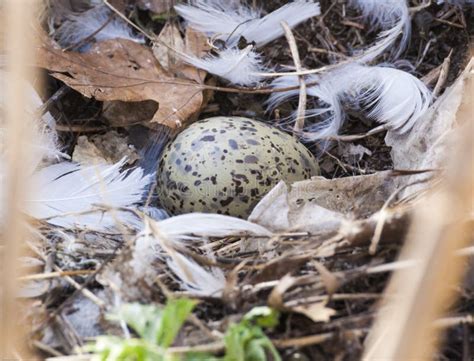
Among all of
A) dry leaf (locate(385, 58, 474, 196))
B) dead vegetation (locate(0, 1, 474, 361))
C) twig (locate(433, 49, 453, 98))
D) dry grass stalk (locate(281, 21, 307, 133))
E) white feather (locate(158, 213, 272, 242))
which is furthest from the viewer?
dry grass stalk (locate(281, 21, 307, 133))

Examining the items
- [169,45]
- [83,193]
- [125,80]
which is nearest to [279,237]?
[83,193]

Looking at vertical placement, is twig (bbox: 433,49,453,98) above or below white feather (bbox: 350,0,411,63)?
below

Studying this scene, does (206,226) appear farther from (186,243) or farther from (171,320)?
(171,320)

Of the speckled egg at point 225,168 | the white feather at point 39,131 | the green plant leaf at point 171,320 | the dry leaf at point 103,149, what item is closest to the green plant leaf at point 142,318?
the green plant leaf at point 171,320

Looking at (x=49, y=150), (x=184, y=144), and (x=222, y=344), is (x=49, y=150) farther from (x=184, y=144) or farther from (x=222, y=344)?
(x=222, y=344)

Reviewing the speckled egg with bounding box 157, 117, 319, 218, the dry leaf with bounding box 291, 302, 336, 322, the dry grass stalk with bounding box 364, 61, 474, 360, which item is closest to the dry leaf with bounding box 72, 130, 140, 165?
the speckled egg with bounding box 157, 117, 319, 218

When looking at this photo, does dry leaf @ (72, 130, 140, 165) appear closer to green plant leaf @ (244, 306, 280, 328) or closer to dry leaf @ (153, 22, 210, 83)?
dry leaf @ (153, 22, 210, 83)
